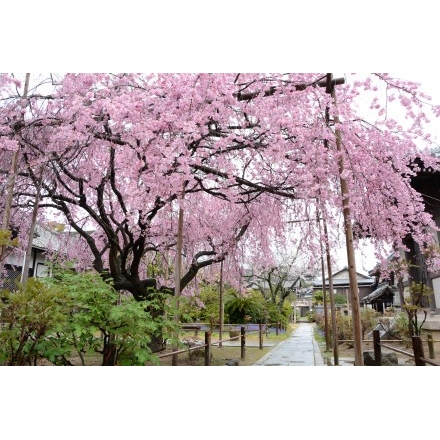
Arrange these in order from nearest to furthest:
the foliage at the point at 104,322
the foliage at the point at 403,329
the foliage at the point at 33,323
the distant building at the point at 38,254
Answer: the foliage at the point at 33,323, the foliage at the point at 104,322, the foliage at the point at 403,329, the distant building at the point at 38,254

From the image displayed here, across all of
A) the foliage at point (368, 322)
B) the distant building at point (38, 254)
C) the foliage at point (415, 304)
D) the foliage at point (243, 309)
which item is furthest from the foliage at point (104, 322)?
the foliage at point (243, 309)

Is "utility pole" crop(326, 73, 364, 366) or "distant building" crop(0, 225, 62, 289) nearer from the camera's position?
"utility pole" crop(326, 73, 364, 366)

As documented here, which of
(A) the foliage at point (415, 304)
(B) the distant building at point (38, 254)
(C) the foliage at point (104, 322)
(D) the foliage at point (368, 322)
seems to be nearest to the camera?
(C) the foliage at point (104, 322)

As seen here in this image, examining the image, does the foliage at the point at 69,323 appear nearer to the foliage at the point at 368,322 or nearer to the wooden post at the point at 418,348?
→ the wooden post at the point at 418,348

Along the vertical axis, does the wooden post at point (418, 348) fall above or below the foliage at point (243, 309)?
below

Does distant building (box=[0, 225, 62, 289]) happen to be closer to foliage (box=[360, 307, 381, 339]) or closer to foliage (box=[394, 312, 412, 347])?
foliage (box=[394, 312, 412, 347])

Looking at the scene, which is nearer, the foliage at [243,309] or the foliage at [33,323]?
the foliage at [33,323]

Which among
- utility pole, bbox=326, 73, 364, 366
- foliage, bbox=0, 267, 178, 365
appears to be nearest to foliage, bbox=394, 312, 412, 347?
utility pole, bbox=326, 73, 364, 366

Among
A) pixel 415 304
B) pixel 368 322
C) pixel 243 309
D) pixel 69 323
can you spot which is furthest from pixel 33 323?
pixel 243 309

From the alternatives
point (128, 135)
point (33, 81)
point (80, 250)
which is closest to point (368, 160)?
point (128, 135)

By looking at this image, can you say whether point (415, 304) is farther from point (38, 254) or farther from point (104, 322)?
point (38, 254)

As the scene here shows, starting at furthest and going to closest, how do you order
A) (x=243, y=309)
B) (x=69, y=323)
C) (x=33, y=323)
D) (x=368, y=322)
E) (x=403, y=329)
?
(x=243, y=309), (x=368, y=322), (x=403, y=329), (x=69, y=323), (x=33, y=323)

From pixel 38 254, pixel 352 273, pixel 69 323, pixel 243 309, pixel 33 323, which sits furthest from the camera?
pixel 243 309

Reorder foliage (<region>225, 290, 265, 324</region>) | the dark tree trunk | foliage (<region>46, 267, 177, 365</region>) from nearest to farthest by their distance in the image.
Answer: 1. foliage (<region>46, 267, 177, 365</region>)
2. the dark tree trunk
3. foliage (<region>225, 290, 265, 324</region>)
